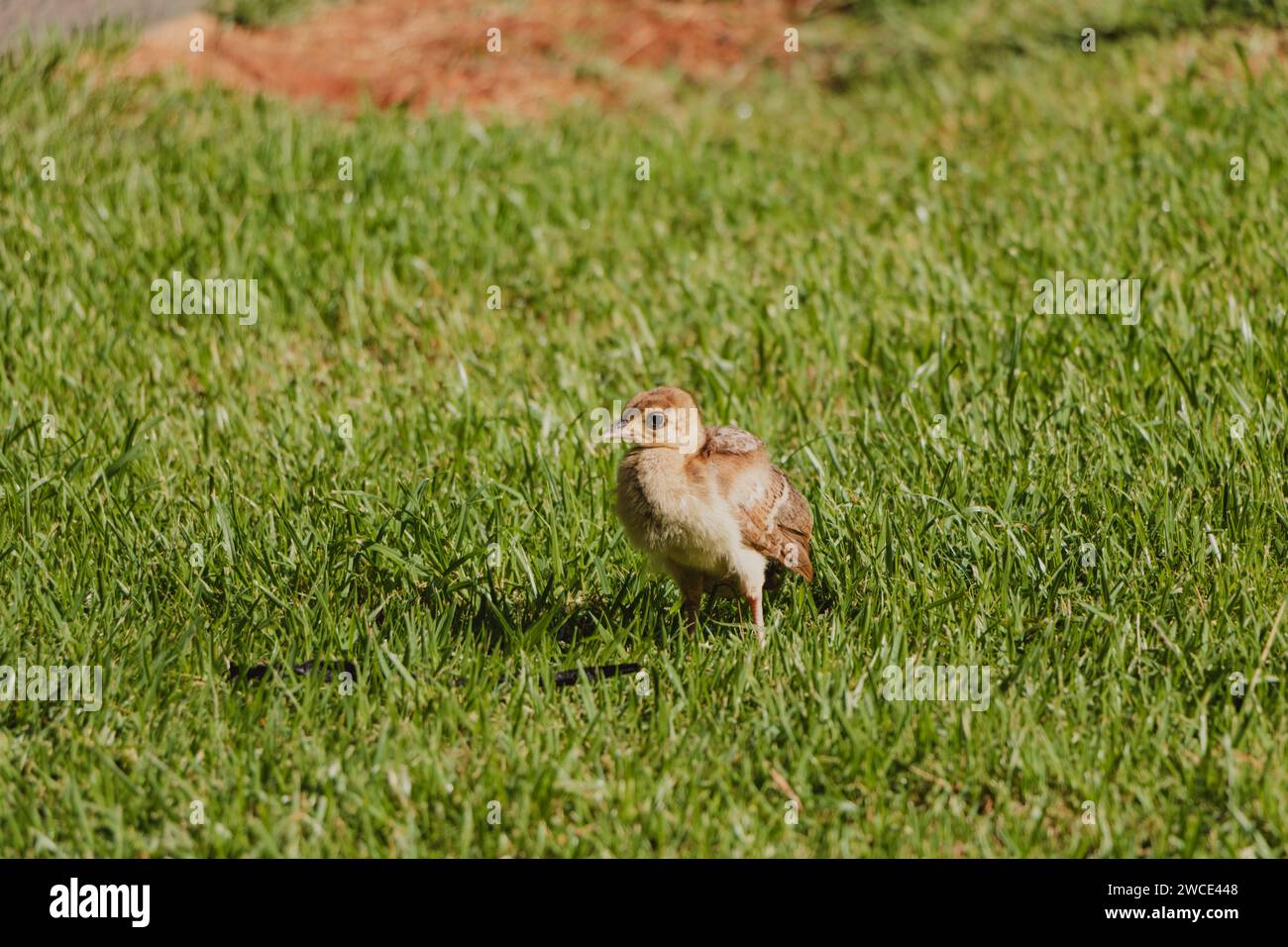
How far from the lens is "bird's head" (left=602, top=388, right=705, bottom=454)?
180 inches

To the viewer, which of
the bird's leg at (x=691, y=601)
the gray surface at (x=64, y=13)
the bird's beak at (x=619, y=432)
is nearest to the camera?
the bird's beak at (x=619, y=432)

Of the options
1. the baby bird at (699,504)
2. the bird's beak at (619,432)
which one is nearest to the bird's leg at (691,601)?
the baby bird at (699,504)

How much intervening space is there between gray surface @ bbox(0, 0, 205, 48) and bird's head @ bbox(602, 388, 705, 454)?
20.2 ft

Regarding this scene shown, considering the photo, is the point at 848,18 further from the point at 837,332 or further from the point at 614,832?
the point at 614,832

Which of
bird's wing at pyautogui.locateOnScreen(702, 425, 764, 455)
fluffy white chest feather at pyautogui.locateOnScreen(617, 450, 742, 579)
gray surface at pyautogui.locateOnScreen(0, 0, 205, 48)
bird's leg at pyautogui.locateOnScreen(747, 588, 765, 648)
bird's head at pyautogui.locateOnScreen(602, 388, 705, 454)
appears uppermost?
gray surface at pyautogui.locateOnScreen(0, 0, 205, 48)

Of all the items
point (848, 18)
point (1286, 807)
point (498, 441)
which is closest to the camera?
point (1286, 807)

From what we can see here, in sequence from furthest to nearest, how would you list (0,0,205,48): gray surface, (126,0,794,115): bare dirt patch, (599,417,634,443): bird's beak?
1. (126,0,794,115): bare dirt patch
2. (0,0,205,48): gray surface
3. (599,417,634,443): bird's beak

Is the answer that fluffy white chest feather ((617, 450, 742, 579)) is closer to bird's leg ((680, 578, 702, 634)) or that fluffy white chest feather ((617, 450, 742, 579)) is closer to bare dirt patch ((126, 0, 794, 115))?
bird's leg ((680, 578, 702, 634))

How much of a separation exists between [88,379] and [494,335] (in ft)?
6.15

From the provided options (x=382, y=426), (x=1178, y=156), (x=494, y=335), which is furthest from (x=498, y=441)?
(x=1178, y=156)

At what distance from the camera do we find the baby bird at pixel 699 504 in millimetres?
4582

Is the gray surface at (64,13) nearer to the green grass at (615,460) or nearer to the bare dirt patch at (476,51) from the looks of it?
the bare dirt patch at (476,51)

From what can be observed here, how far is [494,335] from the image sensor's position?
7156 mm

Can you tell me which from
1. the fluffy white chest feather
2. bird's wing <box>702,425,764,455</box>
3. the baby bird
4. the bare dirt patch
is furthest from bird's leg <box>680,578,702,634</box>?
the bare dirt patch
